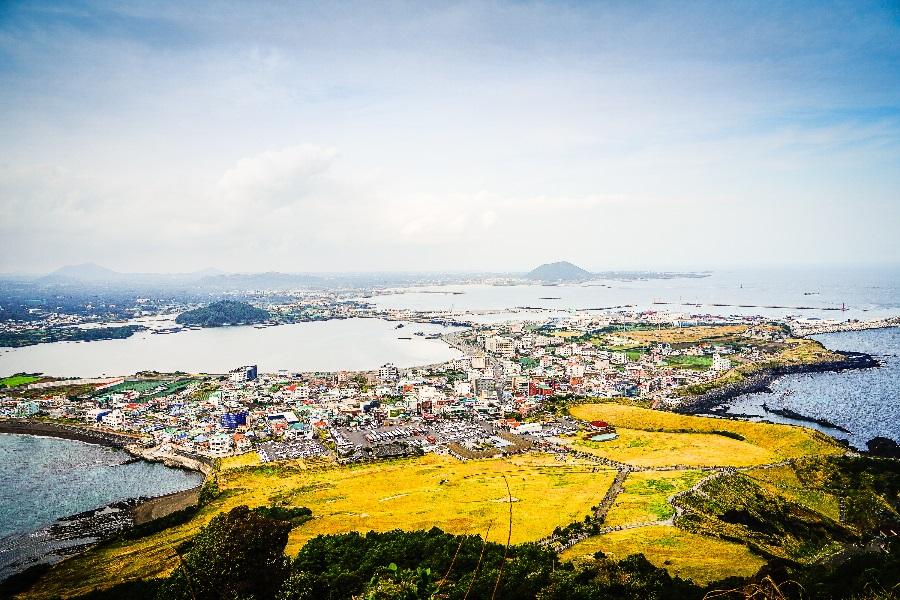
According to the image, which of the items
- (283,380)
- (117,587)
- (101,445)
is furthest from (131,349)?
(117,587)

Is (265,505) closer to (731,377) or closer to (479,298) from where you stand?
(731,377)

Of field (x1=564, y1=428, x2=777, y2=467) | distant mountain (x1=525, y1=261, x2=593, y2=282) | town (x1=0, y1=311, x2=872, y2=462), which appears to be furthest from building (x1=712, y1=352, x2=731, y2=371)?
distant mountain (x1=525, y1=261, x2=593, y2=282)

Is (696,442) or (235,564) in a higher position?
(235,564)

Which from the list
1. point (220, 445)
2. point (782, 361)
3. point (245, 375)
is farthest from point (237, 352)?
point (782, 361)

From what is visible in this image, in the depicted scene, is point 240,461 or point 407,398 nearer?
point 240,461

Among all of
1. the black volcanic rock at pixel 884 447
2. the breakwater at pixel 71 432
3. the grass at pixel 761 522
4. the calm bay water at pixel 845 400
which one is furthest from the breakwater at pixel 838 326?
the breakwater at pixel 71 432

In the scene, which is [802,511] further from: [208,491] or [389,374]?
[389,374]

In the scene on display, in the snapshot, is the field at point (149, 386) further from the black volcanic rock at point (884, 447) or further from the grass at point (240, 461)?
the black volcanic rock at point (884, 447)
